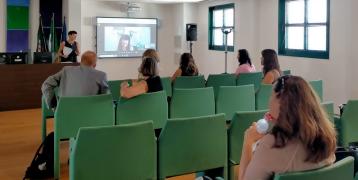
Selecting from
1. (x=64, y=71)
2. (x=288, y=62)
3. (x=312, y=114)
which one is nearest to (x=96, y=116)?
(x=64, y=71)

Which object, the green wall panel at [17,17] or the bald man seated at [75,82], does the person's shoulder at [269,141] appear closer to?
the bald man seated at [75,82]

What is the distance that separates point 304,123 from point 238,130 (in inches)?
48.8

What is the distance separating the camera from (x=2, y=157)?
4.59 metres

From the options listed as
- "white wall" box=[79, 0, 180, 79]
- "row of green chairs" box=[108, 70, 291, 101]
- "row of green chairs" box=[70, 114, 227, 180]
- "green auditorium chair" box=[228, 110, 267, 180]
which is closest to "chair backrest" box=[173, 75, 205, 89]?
"row of green chairs" box=[108, 70, 291, 101]

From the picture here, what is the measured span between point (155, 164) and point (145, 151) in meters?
0.14

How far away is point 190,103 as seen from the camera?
14.2ft

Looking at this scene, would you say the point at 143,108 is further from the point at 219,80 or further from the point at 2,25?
the point at 2,25

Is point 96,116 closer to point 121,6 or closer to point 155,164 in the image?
point 155,164

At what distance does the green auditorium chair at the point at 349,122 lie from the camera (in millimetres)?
3480

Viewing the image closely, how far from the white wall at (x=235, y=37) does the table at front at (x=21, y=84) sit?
4.47m

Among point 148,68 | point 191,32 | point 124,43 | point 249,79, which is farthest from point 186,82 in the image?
point 124,43

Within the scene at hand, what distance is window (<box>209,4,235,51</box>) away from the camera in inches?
417

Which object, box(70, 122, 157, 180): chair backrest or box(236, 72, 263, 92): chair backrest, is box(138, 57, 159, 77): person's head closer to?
box(70, 122, 157, 180): chair backrest

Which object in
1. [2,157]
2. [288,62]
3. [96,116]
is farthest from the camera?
[288,62]
